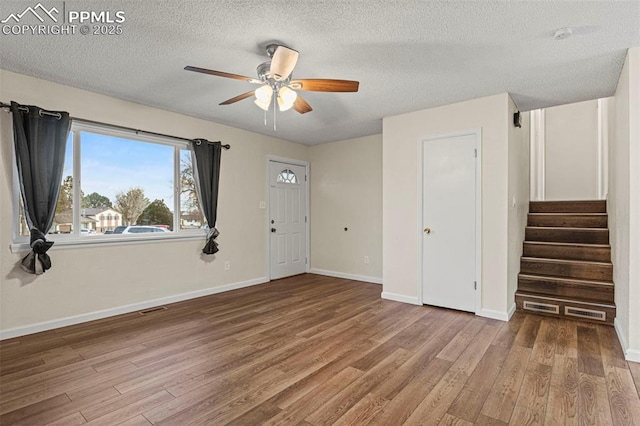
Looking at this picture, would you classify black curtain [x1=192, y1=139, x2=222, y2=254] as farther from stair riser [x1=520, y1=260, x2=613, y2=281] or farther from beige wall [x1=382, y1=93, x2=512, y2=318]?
stair riser [x1=520, y1=260, x2=613, y2=281]

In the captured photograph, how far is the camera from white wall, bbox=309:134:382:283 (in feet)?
18.0

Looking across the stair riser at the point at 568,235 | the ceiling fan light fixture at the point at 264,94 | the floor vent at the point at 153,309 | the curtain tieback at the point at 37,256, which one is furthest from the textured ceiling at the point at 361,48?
the floor vent at the point at 153,309

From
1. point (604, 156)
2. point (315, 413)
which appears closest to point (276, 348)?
point (315, 413)

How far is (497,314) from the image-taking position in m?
3.60

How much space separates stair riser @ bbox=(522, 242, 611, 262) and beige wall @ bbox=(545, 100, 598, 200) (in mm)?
1976

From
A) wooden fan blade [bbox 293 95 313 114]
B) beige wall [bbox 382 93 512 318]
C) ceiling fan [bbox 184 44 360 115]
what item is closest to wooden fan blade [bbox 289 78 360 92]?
ceiling fan [bbox 184 44 360 115]

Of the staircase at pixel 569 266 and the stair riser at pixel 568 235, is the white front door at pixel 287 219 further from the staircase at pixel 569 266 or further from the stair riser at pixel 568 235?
the stair riser at pixel 568 235

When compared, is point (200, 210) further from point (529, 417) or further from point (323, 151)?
point (529, 417)

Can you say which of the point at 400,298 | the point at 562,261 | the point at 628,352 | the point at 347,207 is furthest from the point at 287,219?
the point at 628,352

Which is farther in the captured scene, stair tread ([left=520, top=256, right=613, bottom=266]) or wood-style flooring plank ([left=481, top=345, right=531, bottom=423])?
stair tread ([left=520, top=256, right=613, bottom=266])

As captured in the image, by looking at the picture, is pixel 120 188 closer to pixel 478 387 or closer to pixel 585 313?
pixel 478 387

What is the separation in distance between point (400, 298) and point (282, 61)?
325cm

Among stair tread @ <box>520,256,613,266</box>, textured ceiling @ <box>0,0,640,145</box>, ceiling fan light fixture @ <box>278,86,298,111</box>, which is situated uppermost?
textured ceiling @ <box>0,0,640,145</box>

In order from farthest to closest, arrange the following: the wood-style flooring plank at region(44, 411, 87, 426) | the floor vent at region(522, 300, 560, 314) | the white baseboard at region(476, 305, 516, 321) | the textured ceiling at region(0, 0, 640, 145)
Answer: the floor vent at region(522, 300, 560, 314) → the white baseboard at region(476, 305, 516, 321) → the textured ceiling at region(0, 0, 640, 145) → the wood-style flooring plank at region(44, 411, 87, 426)
